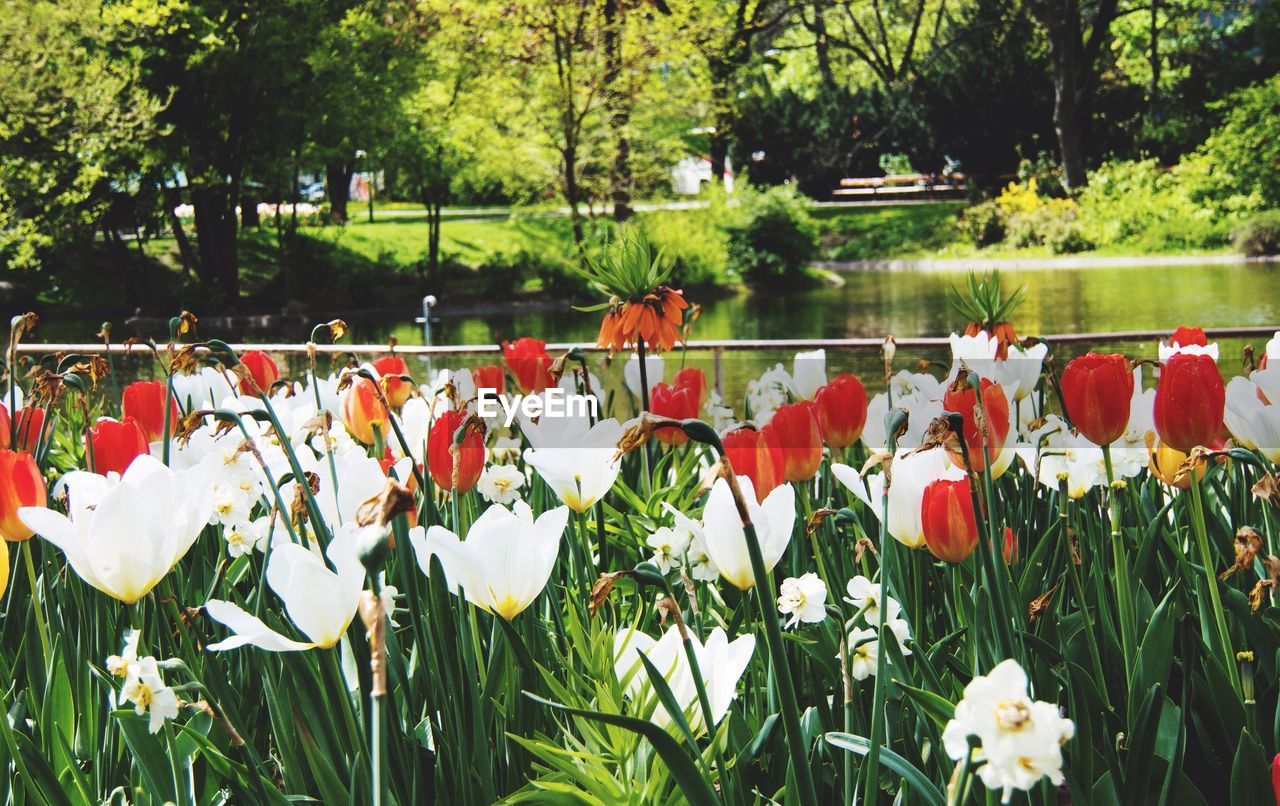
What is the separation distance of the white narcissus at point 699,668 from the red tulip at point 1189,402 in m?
0.58

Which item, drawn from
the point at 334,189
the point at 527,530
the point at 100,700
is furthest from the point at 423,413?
the point at 334,189

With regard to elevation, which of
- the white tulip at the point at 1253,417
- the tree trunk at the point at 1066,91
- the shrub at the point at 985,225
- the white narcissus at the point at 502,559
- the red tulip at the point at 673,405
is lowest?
the white narcissus at the point at 502,559

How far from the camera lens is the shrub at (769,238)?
1972 cm

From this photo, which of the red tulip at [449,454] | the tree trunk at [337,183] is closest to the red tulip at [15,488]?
the red tulip at [449,454]

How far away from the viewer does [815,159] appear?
87.8 ft

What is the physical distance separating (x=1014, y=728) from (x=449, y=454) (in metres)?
1.13

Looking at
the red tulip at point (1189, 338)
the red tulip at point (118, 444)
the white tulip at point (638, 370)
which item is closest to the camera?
the red tulip at point (118, 444)

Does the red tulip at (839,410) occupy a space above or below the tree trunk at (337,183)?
below

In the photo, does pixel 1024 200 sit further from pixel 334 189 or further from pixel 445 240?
pixel 334 189

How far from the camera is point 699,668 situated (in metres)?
1.15

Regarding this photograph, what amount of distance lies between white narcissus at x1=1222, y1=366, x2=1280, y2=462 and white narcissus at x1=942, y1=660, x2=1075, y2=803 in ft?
3.26

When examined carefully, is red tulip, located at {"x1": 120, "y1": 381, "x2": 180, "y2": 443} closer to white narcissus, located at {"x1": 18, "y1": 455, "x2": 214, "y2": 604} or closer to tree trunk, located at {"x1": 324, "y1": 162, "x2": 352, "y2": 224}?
white narcissus, located at {"x1": 18, "y1": 455, "x2": 214, "y2": 604}

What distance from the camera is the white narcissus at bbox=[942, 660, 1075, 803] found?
67cm

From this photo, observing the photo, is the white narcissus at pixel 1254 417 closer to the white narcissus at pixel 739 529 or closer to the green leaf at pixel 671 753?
the white narcissus at pixel 739 529
